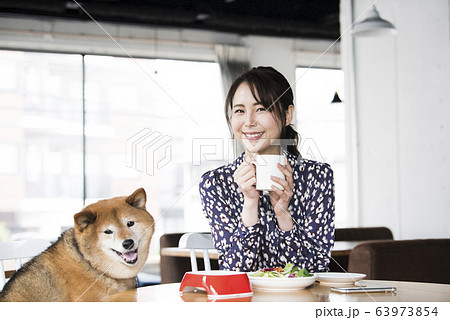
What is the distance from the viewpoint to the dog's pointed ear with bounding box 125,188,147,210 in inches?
38.7

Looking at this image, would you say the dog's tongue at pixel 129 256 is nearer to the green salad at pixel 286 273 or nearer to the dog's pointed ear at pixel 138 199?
the dog's pointed ear at pixel 138 199

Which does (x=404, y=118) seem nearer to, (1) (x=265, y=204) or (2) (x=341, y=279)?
(1) (x=265, y=204)

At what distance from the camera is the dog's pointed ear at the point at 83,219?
947mm

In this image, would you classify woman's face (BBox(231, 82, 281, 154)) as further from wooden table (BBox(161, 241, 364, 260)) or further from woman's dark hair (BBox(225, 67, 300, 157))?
wooden table (BBox(161, 241, 364, 260))

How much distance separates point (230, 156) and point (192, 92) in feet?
0.97

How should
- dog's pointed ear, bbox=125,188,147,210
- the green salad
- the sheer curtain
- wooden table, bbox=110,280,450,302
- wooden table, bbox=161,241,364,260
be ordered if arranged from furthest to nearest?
the sheer curtain
wooden table, bbox=161,241,364,260
dog's pointed ear, bbox=125,188,147,210
the green salad
wooden table, bbox=110,280,450,302

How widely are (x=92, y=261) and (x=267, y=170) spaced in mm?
343

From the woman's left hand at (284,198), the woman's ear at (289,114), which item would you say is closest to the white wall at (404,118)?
the woman's ear at (289,114)

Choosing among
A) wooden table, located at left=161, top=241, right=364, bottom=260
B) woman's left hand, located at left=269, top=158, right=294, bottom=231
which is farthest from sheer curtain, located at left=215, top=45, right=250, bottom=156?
woman's left hand, located at left=269, top=158, right=294, bottom=231

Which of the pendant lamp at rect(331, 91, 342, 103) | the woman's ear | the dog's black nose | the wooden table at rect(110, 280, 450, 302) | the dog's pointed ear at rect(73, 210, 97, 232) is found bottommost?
the wooden table at rect(110, 280, 450, 302)

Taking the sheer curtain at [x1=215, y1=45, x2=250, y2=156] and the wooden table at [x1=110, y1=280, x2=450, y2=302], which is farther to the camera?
the sheer curtain at [x1=215, y1=45, x2=250, y2=156]

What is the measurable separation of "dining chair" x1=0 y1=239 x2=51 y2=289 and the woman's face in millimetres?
448
